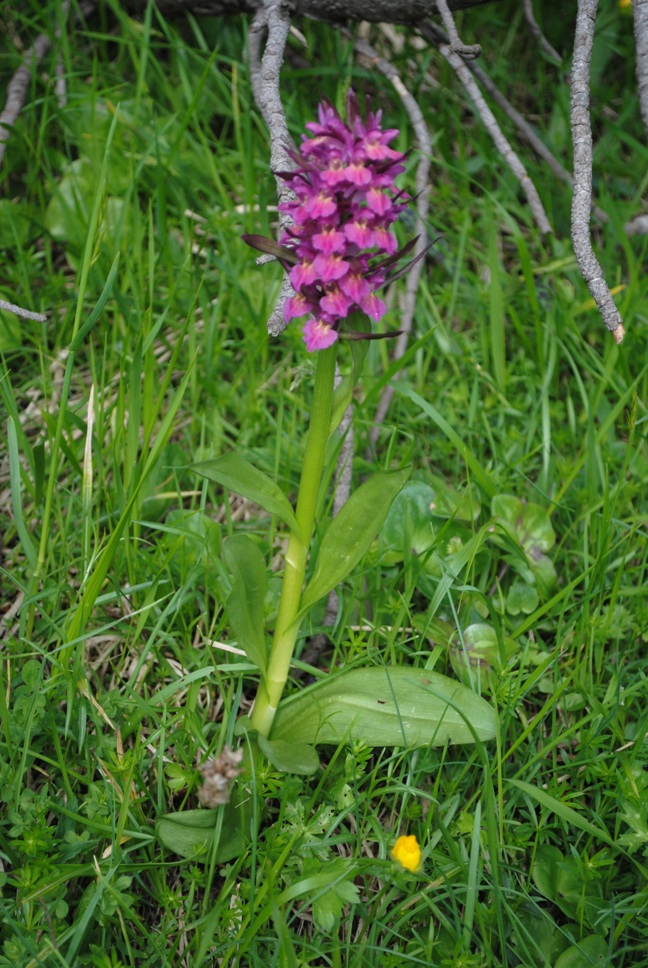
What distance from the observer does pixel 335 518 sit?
5.14ft

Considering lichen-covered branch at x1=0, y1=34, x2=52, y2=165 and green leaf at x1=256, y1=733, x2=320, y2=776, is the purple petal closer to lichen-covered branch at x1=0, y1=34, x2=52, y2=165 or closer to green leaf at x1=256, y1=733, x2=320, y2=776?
green leaf at x1=256, y1=733, x2=320, y2=776

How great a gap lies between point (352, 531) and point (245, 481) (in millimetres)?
253

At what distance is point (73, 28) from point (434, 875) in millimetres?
2971

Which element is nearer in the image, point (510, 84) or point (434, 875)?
point (434, 875)

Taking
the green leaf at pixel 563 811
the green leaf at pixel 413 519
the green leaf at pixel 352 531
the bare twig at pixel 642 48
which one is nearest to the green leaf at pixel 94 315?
the green leaf at pixel 352 531

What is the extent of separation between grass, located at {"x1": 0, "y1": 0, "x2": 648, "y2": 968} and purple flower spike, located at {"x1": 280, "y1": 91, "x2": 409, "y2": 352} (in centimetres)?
47

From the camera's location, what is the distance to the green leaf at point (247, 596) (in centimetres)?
152

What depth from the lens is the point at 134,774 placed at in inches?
61.3

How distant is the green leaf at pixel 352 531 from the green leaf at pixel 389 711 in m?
0.21

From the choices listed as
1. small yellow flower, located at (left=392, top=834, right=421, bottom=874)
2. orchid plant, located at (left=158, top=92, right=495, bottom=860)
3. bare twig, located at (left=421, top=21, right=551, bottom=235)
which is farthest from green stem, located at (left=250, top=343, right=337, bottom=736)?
bare twig, located at (left=421, top=21, right=551, bottom=235)

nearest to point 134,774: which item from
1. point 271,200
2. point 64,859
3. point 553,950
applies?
point 64,859

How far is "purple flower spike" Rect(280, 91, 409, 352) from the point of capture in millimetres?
1272

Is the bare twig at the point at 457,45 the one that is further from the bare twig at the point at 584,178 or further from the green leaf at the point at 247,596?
the green leaf at the point at 247,596

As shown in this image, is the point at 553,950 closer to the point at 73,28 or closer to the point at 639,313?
the point at 639,313
